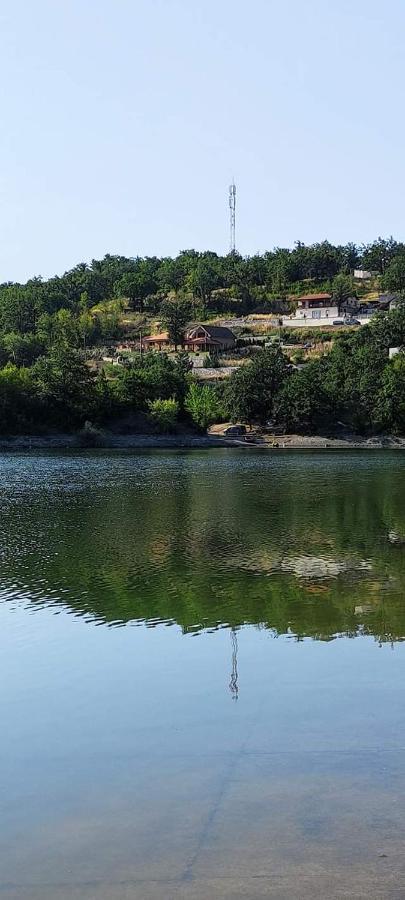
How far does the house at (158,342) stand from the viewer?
126375mm

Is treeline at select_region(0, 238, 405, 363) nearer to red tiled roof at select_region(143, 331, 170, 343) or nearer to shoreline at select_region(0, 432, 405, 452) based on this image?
red tiled roof at select_region(143, 331, 170, 343)

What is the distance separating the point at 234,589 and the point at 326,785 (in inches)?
426

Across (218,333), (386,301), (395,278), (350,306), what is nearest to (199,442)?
(218,333)

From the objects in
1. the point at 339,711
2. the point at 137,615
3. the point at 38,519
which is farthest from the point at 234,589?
the point at 38,519

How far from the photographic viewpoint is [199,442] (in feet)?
303

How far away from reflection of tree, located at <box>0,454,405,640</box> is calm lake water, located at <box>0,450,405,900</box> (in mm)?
100

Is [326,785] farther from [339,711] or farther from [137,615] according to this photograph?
[137,615]

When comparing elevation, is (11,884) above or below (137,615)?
above

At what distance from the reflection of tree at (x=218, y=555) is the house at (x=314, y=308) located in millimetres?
86987

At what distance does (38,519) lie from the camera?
109ft

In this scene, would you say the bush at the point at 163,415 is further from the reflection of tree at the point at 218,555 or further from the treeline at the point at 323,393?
the reflection of tree at the point at 218,555

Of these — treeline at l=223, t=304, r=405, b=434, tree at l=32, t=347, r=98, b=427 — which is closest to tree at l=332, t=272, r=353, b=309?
treeline at l=223, t=304, r=405, b=434

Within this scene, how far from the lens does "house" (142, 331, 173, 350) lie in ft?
415

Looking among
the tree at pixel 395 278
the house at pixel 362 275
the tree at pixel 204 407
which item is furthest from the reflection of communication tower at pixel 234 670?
the house at pixel 362 275
